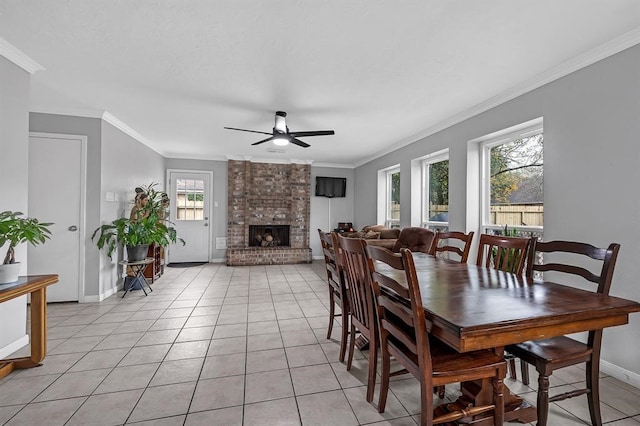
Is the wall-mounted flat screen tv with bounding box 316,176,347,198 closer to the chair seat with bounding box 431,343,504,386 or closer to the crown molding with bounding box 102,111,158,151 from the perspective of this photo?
the crown molding with bounding box 102,111,158,151

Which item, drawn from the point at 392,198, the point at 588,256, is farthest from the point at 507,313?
the point at 392,198

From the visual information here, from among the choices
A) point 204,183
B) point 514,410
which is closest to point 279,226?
point 204,183

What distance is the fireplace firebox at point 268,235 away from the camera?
273 inches

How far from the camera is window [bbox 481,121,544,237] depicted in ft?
9.59

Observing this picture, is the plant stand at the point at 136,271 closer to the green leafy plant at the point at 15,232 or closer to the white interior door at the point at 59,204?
the white interior door at the point at 59,204

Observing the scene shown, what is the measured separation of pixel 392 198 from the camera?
6059 millimetres

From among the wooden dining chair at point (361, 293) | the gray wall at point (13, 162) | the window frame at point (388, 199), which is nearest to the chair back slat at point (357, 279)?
the wooden dining chair at point (361, 293)

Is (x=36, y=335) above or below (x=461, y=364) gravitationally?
below

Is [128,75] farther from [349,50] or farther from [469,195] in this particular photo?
[469,195]

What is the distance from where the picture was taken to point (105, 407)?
5.62 ft

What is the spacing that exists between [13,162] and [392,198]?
5478mm

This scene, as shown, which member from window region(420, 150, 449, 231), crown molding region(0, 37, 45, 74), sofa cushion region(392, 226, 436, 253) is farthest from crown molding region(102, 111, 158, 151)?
window region(420, 150, 449, 231)

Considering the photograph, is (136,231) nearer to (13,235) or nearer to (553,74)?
(13,235)

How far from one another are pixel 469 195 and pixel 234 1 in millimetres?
3203
